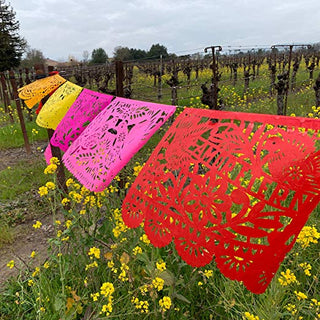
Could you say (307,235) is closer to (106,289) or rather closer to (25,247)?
(106,289)

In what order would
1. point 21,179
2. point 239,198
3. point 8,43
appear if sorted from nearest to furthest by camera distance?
point 239,198 → point 21,179 → point 8,43

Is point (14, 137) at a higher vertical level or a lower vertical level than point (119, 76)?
lower

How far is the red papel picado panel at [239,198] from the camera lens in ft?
2.57

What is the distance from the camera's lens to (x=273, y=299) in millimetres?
1208

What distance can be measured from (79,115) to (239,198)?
165 cm

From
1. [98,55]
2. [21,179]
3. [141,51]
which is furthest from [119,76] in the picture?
[98,55]

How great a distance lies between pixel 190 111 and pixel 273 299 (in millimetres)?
904

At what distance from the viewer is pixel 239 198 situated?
0.85m

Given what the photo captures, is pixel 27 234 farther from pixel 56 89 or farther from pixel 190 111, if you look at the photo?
pixel 190 111

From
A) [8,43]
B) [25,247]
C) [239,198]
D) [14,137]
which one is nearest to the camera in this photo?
[239,198]

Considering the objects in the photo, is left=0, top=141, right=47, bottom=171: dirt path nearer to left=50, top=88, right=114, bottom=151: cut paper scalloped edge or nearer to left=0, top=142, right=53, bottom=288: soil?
left=0, top=142, right=53, bottom=288: soil

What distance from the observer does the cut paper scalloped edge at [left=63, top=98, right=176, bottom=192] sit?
1361mm

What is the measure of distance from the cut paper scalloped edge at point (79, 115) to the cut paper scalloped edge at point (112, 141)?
0.25m

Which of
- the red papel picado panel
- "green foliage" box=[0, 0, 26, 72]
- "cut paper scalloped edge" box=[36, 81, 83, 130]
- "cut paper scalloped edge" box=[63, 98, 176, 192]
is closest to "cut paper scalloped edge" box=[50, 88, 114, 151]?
"cut paper scalloped edge" box=[36, 81, 83, 130]
